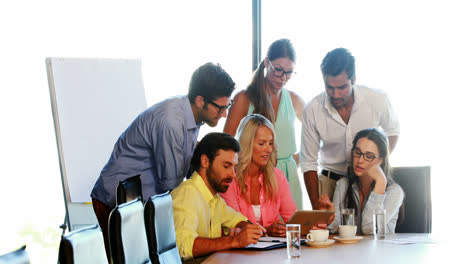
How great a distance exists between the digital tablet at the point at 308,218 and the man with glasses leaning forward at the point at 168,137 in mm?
582

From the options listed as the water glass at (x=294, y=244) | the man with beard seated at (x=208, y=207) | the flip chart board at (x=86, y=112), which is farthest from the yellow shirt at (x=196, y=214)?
the flip chart board at (x=86, y=112)

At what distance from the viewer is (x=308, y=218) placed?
2.46m

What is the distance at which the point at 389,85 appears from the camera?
13.8 ft

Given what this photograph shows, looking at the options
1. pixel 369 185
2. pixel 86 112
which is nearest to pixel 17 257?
pixel 369 185

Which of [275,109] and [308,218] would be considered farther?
[275,109]

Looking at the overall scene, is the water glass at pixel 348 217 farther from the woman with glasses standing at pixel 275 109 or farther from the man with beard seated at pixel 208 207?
the woman with glasses standing at pixel 275 109

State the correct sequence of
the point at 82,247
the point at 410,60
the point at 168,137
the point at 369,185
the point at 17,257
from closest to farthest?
1. the point at 17,257
2. the point at 82,247
3. the point at 168,137
4. the point at 369,185
5. the point at 410,60

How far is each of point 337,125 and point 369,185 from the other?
0.45 meters

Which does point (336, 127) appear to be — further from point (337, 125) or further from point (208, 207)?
point (208, 207)

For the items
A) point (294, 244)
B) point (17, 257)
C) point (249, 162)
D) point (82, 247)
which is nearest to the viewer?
point (17, 257)

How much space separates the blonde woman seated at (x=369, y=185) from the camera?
2.79 m

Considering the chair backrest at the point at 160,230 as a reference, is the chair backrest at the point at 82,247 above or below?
above

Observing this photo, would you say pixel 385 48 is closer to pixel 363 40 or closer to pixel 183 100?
pixel 363 40

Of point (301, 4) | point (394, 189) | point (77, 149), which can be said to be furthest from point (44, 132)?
point (394, 189)
